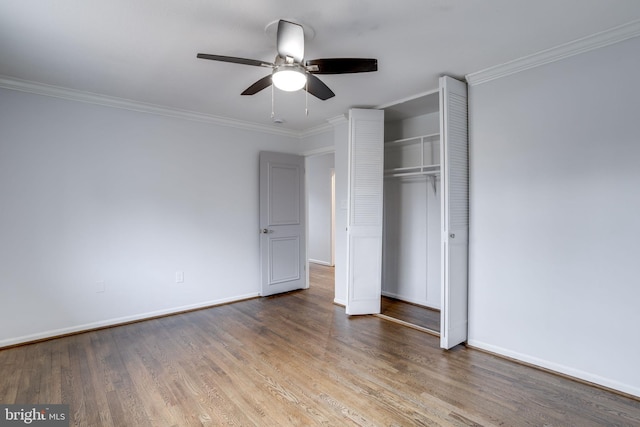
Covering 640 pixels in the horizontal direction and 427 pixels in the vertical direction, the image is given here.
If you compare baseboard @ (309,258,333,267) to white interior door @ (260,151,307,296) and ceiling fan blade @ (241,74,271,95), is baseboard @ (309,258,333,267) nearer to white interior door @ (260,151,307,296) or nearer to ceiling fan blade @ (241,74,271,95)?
white interior door @ (260,151,307,296)

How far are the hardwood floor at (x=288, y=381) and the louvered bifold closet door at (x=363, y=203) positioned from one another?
58 centimetres

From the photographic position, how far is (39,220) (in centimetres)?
314

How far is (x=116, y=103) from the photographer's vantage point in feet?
11.6

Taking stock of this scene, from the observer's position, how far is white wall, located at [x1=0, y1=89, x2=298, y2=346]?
3066mm

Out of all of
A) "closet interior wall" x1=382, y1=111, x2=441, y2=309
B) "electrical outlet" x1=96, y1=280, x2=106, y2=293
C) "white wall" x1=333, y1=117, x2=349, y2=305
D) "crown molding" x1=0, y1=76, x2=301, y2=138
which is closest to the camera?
"crown molding" x1=0, y1=76, x2=301, y2=138

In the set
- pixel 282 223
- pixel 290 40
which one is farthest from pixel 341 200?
pixel 290 40

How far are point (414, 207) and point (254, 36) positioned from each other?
2.98m

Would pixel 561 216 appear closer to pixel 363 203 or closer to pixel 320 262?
pixel 363 203

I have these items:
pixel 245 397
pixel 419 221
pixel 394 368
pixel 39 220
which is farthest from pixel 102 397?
pixel 419 221

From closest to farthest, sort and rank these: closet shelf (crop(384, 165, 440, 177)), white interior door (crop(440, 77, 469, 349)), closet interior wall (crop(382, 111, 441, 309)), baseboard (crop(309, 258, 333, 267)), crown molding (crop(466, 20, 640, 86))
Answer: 1. crown molding (crop(466, 20, 640, 86))
2. white interior door (crop(440, 77, 469, 349))
3. closet shelf (crop(384, 165, 440, 177))
4. closet interior wall (crop(382, 111, 441, 309))
5. baseboard (crop(309, 258, 333, 267))

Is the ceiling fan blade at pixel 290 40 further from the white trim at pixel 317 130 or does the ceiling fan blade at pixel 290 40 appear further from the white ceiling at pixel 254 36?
the white trim at pixel 317 130

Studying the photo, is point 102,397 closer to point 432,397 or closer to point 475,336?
point 432,397

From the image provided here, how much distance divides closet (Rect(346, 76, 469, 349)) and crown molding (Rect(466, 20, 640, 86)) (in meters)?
0.23

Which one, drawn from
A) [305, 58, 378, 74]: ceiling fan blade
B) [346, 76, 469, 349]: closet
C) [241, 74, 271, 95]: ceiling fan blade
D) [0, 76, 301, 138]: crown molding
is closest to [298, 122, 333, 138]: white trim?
[0, 76, 301, 138]: crown molding
